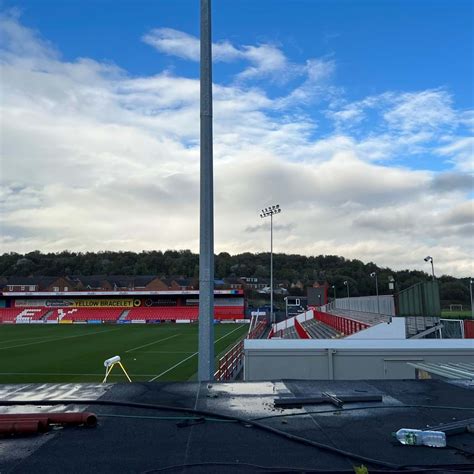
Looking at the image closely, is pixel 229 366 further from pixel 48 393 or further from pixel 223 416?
pixel 223 416

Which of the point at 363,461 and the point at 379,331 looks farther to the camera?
the point at 379,331

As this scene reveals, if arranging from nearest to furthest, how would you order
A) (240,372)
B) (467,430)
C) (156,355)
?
(467,430) < (240,372) < (156,355)

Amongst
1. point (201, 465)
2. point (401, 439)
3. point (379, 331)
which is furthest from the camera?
point (379, 331)

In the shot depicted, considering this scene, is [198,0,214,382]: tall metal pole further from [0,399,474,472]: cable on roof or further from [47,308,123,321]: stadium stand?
[47,308,123,321]: stadium stand

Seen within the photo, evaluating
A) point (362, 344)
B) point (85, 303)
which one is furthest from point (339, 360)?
point (85, 303)

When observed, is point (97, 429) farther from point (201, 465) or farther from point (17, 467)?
point (201, 465)

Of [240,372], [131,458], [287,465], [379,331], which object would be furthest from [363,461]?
[240,372]

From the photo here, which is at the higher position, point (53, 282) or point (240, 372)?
point (53, 282)

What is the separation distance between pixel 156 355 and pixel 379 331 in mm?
15767

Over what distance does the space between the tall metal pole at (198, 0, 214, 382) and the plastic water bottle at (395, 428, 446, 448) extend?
141 inches

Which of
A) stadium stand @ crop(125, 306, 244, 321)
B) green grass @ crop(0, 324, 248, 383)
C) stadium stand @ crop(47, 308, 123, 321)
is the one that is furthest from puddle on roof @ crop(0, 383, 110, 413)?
stadium stand @ crop(47, 308, 123, 321)

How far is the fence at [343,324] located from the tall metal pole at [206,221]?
46.4 ft

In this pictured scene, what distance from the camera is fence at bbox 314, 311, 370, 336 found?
2198 centimetres

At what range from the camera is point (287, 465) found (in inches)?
118
